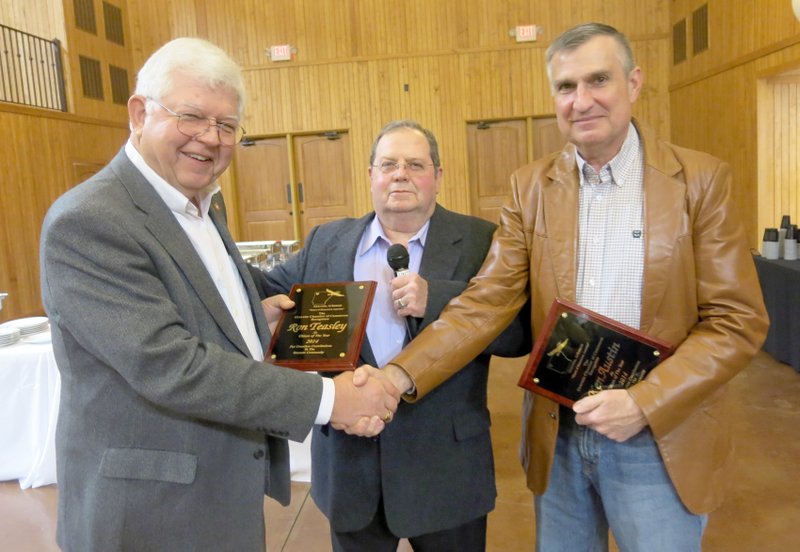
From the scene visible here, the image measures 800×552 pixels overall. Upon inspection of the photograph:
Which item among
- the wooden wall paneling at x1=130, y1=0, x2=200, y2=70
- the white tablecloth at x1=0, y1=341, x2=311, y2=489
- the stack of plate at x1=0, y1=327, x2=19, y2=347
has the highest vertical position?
the wooden wall paneling at x1=130, y1=0, x2=200, y2=70

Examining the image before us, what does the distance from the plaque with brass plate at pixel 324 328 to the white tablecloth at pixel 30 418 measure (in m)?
1.85

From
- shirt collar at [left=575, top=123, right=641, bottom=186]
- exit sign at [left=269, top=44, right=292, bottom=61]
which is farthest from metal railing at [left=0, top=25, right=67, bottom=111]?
shirt collar at [left=575, top=123, right=641, bottom=186]

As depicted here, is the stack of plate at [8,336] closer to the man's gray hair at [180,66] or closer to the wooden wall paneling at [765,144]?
the man's gray hair at [180,66]

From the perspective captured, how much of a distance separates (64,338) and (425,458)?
3.33ft

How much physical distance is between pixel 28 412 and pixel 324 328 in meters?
2.65

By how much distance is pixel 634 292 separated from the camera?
5.01 ft

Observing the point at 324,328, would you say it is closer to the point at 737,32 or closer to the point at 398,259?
the point at 398,259

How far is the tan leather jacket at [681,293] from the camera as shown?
4.66 feet

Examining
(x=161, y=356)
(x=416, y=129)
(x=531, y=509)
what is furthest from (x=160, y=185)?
(x=531, y=509)

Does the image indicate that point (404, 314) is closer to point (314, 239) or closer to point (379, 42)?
point (314, 239)

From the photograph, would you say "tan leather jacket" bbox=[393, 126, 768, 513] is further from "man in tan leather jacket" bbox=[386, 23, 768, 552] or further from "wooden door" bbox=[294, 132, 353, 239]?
"wooden door" bbox=[294, 132, 353, 239]

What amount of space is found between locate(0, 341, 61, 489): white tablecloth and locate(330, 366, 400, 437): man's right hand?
2462 millimetres

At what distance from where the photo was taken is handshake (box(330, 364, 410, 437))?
1539mm

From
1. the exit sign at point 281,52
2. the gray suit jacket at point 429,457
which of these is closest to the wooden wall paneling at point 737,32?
the exit sign at point 281,52
